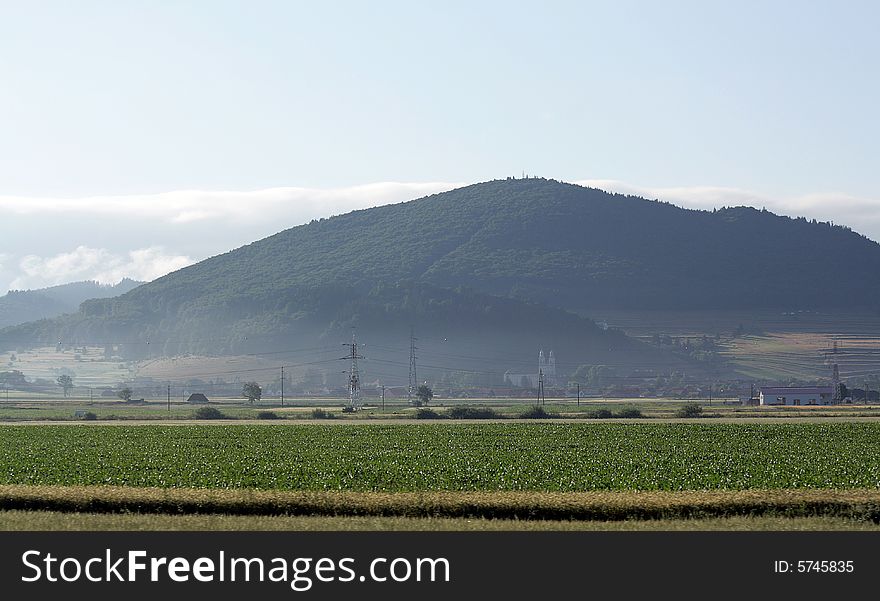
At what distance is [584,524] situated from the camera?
3300 centimetres

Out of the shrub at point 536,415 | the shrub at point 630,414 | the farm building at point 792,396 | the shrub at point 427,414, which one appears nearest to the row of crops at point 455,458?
the shrub at point 630,414

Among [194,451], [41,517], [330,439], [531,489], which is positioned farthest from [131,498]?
[330,439]

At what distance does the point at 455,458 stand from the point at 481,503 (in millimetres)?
19425

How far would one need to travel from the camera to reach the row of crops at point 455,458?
141ft

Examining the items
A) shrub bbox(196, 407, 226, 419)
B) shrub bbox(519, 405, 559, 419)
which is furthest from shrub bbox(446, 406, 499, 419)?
shrub bbox(196, 407, 226, 419)

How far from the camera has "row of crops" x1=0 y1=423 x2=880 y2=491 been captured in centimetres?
4288

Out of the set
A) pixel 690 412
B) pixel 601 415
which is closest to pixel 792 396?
pixel 690 412

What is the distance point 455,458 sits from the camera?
5409cm

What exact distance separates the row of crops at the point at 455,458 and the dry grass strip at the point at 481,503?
15.7ft

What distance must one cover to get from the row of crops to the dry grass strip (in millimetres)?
4782

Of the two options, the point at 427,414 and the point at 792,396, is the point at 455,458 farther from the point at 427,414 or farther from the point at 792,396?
the point at 792,396
